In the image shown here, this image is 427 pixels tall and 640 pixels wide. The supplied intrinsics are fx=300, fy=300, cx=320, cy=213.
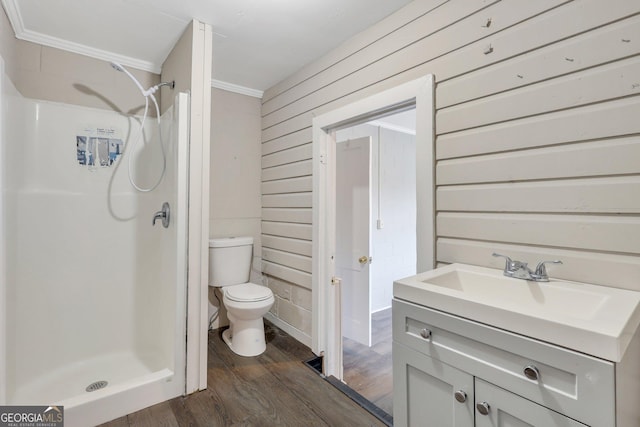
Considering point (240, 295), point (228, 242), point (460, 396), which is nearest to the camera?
point (460, 396)

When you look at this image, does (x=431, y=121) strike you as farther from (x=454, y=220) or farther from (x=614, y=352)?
(x=614, y=352)

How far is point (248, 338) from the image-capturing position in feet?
7.55

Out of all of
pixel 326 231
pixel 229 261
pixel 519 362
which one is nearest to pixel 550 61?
pixel 519 362

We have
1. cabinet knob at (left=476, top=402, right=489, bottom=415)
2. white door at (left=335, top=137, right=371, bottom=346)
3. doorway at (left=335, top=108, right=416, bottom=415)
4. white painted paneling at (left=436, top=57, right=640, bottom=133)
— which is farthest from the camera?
white door at (left=335, top=137, right=371, bottom=346)

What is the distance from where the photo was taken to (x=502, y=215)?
4.30ft

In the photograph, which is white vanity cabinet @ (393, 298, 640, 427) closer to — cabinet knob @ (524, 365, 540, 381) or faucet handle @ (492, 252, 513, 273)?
cabinet knob @ (524, 365, 540, 381)

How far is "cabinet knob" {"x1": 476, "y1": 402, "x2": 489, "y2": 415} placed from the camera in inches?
35.5

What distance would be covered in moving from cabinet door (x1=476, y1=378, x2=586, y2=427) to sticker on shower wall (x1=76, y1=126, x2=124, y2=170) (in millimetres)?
2637

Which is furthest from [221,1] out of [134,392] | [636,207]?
[134,392]

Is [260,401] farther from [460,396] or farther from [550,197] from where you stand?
[550,197]

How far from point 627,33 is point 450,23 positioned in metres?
0.69

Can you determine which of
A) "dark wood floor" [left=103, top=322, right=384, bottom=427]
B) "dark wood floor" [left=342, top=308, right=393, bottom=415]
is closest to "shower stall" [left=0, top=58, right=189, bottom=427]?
"dark wood floor" [left=103, top=322, right=384, bottom=427]

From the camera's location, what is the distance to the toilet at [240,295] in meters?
2.20

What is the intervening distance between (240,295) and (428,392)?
5.01ft
